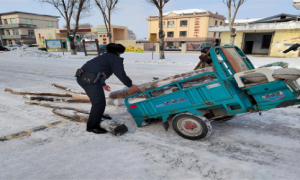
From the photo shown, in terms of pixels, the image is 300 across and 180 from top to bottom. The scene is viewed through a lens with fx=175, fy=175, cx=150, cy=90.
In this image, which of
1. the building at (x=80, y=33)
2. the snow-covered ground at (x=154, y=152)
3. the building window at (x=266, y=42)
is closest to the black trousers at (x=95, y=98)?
the snow-covered ground at (x=154, y=152)

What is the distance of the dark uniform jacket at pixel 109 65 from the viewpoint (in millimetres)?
2805

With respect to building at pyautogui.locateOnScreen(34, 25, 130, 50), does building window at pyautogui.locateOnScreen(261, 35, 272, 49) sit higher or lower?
lower

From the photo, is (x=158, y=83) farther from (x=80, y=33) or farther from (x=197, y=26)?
(x=197, y=26)

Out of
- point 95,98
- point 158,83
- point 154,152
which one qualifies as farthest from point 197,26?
point 154,152

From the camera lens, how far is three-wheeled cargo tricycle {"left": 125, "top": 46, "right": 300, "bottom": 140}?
7.57ft

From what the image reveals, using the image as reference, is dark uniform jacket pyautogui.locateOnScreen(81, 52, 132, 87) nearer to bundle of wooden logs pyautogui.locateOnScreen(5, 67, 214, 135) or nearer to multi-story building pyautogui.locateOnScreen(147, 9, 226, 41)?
bundle of wooden logs pyautogui.locateOnScreen(5, 67, 214, 135)

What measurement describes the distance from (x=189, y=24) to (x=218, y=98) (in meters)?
39.7

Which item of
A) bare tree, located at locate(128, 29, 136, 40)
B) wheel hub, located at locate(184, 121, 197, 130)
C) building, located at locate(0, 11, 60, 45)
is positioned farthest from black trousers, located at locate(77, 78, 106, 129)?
bare tree, located at locate(128, 29, 136, 40)

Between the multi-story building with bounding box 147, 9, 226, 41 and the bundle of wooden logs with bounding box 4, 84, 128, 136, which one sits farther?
the multi-story building with bounding box 147, 9, 226, 41

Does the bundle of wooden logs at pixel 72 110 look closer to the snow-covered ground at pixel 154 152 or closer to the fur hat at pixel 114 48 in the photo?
the snow-covered ground at pixel 154 152

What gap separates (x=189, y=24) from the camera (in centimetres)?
3869

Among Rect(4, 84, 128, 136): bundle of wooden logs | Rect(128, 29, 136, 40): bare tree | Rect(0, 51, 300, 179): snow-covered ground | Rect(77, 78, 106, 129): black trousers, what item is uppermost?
Rect(128, 29, 136, 40): bare tree

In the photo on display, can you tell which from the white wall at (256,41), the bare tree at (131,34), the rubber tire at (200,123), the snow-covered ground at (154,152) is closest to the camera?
the snow-covered ground at (154,152)

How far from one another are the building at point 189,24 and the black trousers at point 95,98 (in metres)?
38.1
